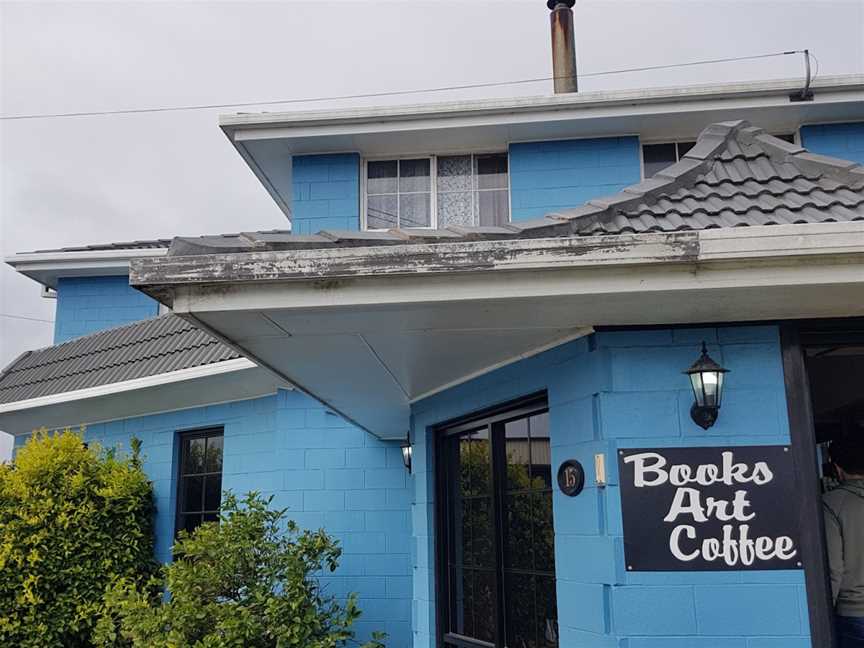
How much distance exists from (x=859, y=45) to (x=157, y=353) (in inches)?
435

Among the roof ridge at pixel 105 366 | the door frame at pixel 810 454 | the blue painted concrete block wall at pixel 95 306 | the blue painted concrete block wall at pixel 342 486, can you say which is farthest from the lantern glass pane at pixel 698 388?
the blue painted concrete block wall at pixel 95 306

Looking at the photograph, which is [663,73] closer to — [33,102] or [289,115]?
[289,115]

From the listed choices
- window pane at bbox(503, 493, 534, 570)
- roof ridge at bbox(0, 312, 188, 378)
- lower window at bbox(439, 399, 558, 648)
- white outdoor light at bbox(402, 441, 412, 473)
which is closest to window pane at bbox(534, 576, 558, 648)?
lower window at bbox(439, 399, 558, 648)

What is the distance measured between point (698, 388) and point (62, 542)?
21.2 feet

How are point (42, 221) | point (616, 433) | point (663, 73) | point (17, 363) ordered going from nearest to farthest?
point (616, 433) < point (17, 363) < point (663, 73) < point (42, 221)

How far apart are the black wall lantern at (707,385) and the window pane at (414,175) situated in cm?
627

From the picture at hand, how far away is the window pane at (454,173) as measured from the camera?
9.20 m

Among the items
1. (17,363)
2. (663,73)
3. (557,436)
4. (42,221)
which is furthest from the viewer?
(42,221)

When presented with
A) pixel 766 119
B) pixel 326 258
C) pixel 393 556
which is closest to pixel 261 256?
pixel 326 258

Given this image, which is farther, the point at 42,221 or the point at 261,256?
the point at 42,221

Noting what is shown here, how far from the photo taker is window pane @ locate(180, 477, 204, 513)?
→ 28.3ft

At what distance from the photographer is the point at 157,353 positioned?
29.6 ft

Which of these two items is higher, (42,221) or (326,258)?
(42,221)

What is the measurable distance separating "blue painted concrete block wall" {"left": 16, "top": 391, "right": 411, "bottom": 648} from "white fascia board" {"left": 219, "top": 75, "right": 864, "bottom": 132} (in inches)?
120
